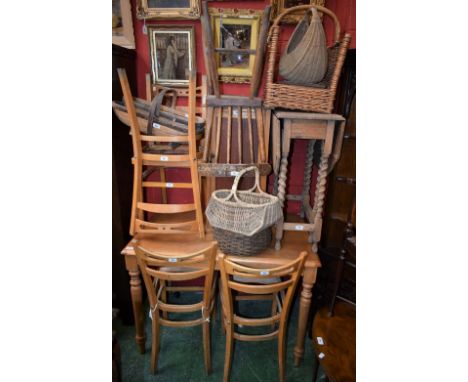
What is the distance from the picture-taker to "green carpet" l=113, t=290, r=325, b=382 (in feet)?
5.49

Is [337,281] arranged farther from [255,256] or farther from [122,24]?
[122,24]

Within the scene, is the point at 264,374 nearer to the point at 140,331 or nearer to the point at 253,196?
the point at 140,331

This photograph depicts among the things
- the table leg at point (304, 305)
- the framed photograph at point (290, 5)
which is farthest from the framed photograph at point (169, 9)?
the table leg at point (304, 305)

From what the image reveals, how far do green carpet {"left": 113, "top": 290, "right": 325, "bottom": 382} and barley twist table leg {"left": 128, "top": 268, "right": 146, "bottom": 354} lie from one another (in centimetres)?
12

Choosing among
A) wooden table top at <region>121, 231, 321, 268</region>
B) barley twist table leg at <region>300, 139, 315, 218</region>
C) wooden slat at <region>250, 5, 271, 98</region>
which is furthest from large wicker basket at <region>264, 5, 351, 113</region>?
wooden table top at <region>121, 231, 321, 268</region>

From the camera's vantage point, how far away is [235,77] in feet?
6.17

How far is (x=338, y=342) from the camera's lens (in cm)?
146

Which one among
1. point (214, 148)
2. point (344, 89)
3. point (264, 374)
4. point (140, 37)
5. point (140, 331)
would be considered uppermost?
point (140, 37)

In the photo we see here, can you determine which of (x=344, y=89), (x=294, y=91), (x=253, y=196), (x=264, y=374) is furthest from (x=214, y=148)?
(x=264, y=374)

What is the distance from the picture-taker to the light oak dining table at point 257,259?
1.50 meters

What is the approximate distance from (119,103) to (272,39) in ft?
2.93

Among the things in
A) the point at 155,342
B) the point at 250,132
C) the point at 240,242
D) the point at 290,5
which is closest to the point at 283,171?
the point at 250,132

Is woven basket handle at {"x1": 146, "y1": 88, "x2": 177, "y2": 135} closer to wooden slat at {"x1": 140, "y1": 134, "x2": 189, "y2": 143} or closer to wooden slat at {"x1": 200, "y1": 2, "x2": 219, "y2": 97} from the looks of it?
wooden slat at {"x1": 140, "y1": 134, "x2": 189, "y2": 143}

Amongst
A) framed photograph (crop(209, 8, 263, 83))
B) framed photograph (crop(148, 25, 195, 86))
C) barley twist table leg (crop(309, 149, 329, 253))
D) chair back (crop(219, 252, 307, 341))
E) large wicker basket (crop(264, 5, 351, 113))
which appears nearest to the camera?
chair back (crop(219, 252, 307, 341))
